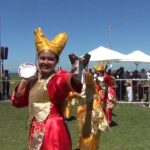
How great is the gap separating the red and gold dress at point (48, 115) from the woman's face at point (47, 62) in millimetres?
72

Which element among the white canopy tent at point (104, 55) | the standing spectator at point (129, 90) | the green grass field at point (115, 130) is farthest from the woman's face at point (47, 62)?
the white canopy tent at point (104, 55)

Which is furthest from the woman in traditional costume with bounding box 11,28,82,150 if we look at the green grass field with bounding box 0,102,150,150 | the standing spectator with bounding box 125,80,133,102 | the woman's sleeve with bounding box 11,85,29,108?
the standing spectator with bounding box 125,80,133,102

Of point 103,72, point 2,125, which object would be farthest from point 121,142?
point 2,125

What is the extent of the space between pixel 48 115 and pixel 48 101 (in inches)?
5.1

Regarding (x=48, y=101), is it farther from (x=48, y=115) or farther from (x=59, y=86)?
(x=59, y=86)

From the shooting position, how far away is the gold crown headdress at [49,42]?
15.2 feet

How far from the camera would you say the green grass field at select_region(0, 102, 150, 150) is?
32.5ft

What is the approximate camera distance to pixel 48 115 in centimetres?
457

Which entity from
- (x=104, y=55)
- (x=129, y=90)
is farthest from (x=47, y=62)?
(x=104, y=55)

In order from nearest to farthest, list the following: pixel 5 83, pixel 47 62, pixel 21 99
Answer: pixel 47 62 → pixel 21 99 → pixel 5 83

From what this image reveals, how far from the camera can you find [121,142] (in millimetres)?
10172

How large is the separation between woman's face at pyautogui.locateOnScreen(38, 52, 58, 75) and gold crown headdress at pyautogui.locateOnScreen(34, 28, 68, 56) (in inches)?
2.3

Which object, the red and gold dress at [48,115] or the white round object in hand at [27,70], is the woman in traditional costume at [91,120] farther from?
the white round object in hand at [27,70]

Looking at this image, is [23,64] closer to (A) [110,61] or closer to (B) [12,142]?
(B) [12,142]
